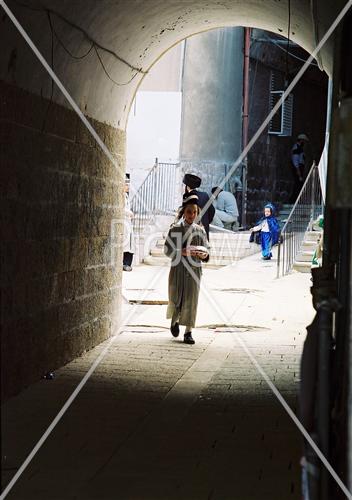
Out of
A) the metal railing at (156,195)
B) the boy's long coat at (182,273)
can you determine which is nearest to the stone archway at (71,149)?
the boy's long coat at (182,273)

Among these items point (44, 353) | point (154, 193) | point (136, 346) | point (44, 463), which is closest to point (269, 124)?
point (154, 193)

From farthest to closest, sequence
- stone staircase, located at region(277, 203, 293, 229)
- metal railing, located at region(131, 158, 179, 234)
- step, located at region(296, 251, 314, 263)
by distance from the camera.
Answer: stone staircase, located at region(277, 203, 293, 229) < metal railing, located at region(131, 158, 179, 234) < step, located at region(296, 251, 314, 263)

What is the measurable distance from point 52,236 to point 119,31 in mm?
2462

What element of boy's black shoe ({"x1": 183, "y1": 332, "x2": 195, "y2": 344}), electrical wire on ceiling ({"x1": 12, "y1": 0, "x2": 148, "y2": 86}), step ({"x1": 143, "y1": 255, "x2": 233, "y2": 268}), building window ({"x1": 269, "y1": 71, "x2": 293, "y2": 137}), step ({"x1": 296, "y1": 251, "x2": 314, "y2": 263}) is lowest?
boy's black shoe ({"x1": 183, "y1": 332, "x2": 195, "y2": 344})

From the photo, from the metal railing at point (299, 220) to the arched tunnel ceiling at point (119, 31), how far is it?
8.72 metres

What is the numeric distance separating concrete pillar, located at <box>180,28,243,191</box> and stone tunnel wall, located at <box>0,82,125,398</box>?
544 inches

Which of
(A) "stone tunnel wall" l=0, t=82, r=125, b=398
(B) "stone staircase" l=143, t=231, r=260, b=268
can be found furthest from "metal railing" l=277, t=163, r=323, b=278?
(A) "stone tunnel wall" l=0, t=82, r=125, b=398

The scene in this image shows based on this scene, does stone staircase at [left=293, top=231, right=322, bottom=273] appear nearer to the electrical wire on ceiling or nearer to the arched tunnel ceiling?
the arched tunnel ceiling

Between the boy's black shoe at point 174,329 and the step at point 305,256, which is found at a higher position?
the step at point 305,256

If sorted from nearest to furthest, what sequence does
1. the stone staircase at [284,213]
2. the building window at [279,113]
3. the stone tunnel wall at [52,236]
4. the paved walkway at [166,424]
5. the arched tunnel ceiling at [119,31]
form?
the paved walkway at [166,424], the stone tunnel wall at [52,236], the arched tunnel ceiling at [119,31], the stone staircase at [284,213], the building window at [279,113]

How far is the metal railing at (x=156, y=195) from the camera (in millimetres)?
23250

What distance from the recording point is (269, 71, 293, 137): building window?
29.0 meters

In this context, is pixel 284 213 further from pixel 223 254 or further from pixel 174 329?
pixel 174 329

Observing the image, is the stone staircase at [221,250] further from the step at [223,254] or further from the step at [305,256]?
the step at [305,256]
